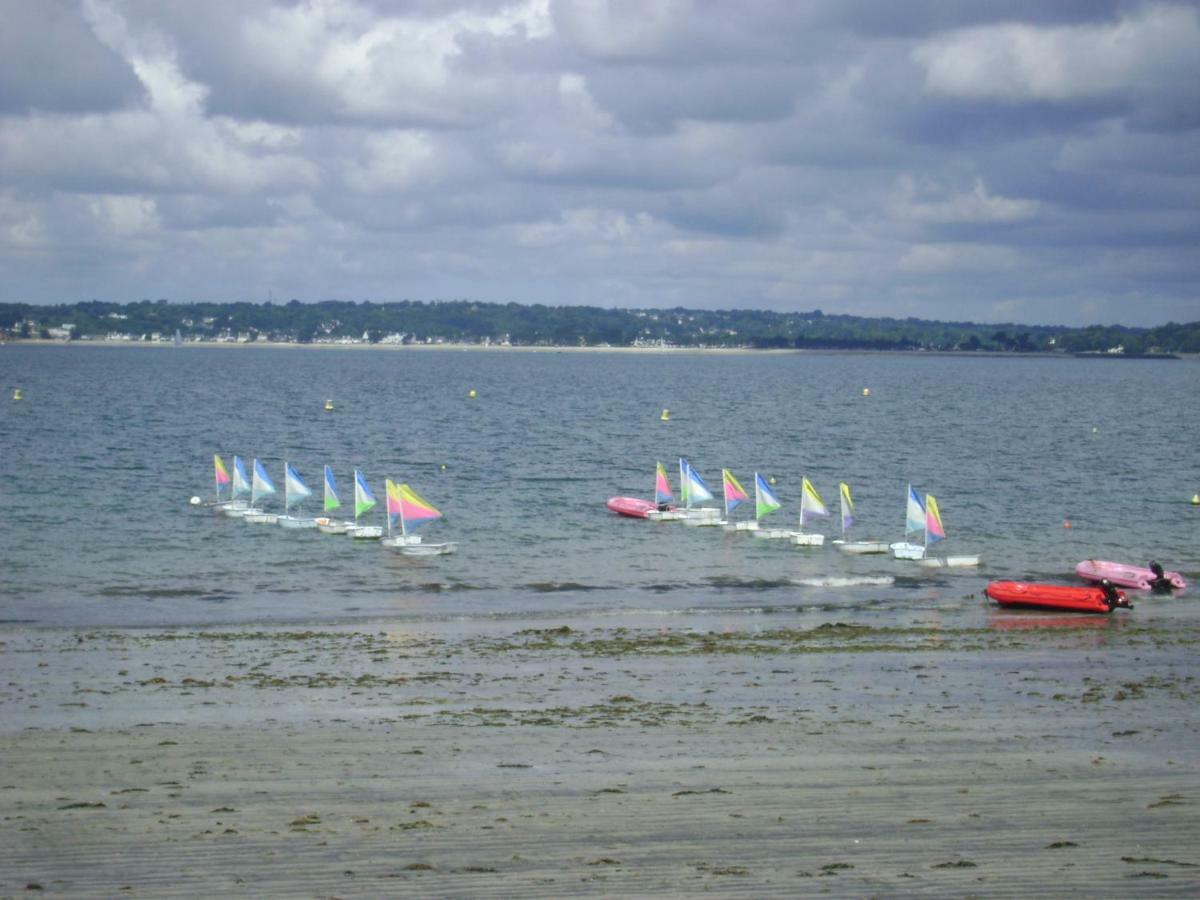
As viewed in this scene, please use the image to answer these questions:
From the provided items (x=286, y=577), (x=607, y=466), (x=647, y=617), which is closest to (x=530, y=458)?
(x=607, y=466)

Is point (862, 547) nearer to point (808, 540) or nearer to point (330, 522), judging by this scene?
point (808, 540)

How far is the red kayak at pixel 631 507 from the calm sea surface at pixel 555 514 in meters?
0.96

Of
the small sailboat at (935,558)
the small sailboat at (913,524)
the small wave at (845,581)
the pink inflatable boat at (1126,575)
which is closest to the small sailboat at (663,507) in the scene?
the small sailboat at (913,524)

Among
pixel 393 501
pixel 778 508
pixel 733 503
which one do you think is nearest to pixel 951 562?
pixel 778 508

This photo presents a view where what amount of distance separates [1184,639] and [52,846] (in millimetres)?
29596

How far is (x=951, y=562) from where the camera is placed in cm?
5178

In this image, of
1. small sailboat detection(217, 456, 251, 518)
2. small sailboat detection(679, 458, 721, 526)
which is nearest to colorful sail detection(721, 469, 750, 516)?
small sailboat detection(679, 458, 721, 526)

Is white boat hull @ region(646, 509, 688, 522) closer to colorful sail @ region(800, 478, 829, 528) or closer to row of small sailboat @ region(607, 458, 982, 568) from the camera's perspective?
row of small sailboat @ region(607, 458, 982, 568)

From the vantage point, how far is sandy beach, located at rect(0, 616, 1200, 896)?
17484 millimetres

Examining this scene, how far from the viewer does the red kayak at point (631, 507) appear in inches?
2544

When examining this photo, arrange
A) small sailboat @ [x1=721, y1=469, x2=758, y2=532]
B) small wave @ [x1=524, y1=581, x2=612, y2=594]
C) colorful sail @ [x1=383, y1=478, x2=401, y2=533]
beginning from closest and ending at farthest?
small wave @ [x1=524, y1=581, x2=612, y2=594] < colorful sail @ [x1=383, y1=478, x2=401, y2=533] < small sailboat @ [x1=721, y1=469, x2=758, y2=532]

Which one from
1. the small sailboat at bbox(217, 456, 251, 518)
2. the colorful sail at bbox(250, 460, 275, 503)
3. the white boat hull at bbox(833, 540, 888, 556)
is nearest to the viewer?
the white boat hull at bbox(833, 540, 888, 556)

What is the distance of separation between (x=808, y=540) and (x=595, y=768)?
1392 inches

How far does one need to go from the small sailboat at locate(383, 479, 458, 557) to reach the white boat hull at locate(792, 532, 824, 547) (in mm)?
14246
